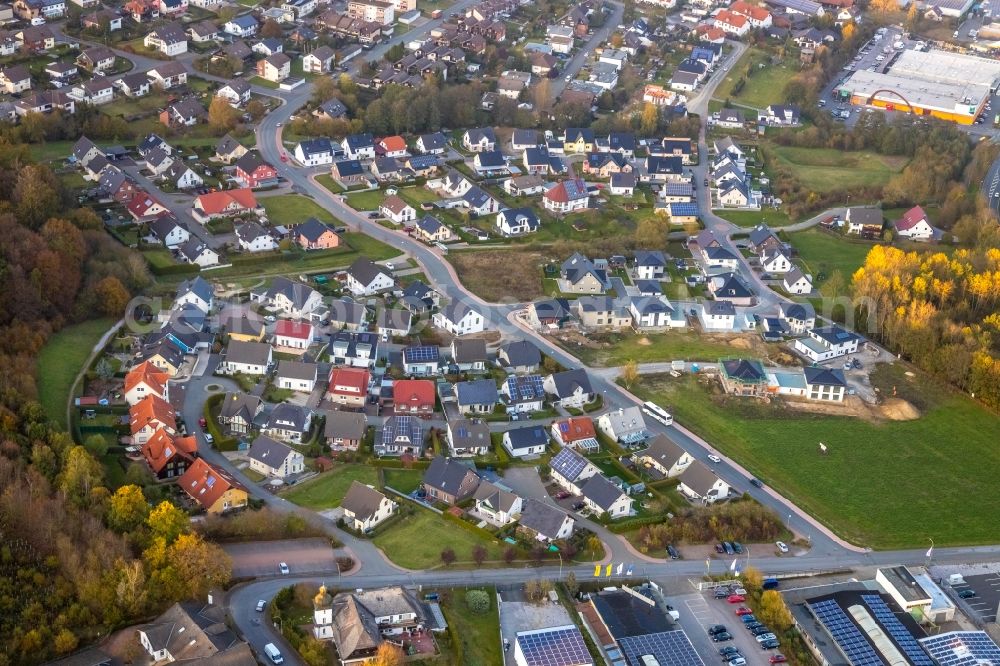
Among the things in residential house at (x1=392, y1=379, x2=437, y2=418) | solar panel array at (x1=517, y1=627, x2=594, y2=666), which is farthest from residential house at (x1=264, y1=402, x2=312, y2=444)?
solar panel array at (x1=517, y1=627, x2=594, y2=666)

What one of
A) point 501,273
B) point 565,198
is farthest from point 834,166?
point 501,273

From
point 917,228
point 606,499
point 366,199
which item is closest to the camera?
point 606,499

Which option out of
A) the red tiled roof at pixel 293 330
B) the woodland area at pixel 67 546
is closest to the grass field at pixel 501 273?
the red tiled roof at pixel 293 330

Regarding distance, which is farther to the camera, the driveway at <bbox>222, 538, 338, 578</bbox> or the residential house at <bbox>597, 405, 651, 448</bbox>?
the residential house at <bbox>597, 405, 651, 448</bbox>

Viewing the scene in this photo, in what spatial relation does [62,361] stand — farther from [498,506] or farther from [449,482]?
[498,506]

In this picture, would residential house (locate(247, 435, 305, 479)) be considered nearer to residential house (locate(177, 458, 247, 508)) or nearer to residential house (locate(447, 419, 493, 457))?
residential house (locate(177, 458, 247, 508))

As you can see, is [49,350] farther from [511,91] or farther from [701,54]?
[701,54]

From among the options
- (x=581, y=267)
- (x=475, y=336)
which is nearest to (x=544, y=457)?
(x=475, y=336)
